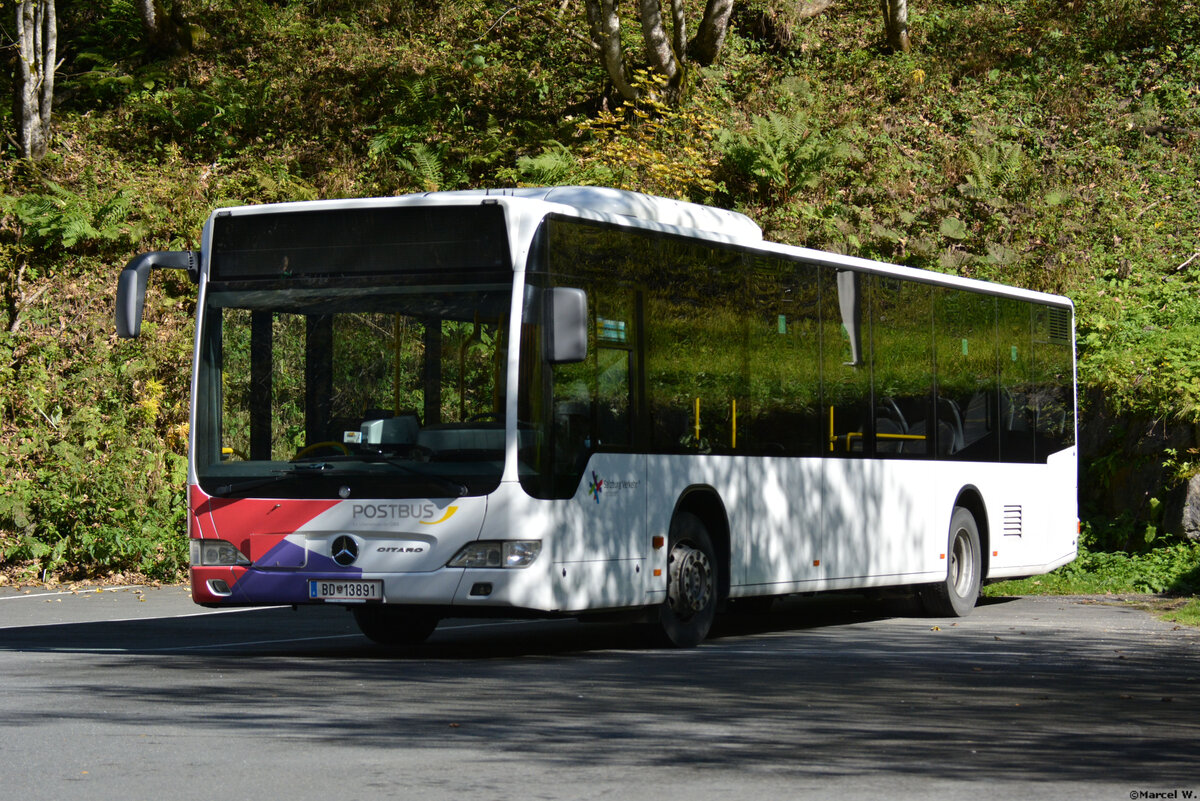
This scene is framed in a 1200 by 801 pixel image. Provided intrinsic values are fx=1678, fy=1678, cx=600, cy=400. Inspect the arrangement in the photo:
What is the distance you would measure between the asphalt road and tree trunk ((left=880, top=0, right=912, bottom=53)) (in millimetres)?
21365

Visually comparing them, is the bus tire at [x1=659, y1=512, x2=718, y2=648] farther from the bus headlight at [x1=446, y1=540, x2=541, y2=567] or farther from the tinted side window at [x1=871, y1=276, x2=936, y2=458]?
the tinted side window at [x1=871, y1=276, x2=936, y2=458]

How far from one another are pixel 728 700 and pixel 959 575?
27.2ft

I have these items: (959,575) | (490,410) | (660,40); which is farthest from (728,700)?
(660,40)

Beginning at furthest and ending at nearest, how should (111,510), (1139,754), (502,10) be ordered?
(502,10), (111,510), (1139,754)

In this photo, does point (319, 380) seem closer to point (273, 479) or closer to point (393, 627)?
point (273, 479)

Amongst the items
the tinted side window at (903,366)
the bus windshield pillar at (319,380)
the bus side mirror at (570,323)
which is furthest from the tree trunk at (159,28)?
the bus side mirror at (570,323)

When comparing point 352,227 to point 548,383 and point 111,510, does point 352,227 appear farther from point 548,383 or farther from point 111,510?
point 111,510

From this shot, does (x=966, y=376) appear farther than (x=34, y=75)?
No

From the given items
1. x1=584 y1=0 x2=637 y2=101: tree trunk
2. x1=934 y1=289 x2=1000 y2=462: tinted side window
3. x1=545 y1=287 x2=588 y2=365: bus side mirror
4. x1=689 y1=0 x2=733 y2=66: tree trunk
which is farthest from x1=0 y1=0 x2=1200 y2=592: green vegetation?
x1=545 y1=287 x2=588 y2=365: bus side mirror

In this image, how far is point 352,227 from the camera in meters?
12.3

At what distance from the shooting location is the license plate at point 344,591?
38.9 feet

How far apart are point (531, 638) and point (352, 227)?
4595 mm

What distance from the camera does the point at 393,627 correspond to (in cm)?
1427

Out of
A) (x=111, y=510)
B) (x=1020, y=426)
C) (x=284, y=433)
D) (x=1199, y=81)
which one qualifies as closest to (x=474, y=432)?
(x=284, y=433)
